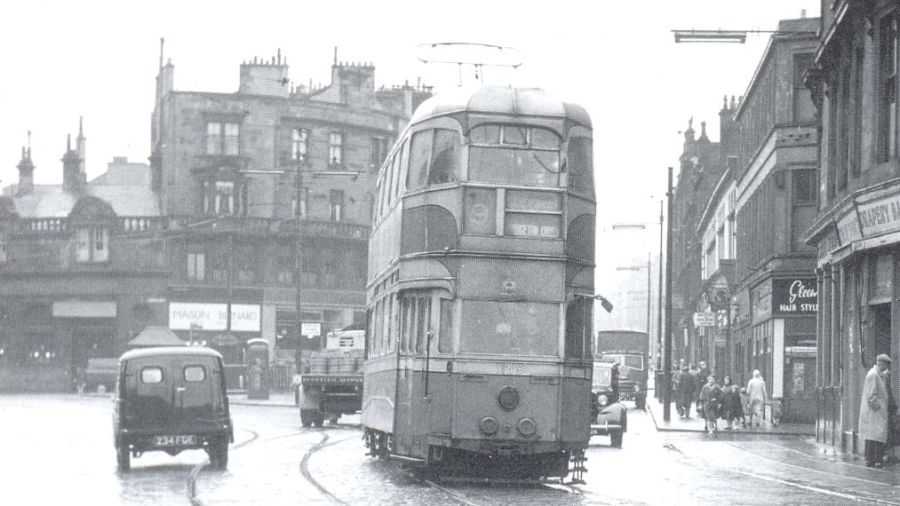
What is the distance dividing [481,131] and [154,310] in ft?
191

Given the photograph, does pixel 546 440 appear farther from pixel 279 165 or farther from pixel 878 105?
pixel 279 165

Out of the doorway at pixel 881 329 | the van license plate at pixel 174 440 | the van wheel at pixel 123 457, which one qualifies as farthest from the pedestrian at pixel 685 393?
the van wheel at pixel 123 457

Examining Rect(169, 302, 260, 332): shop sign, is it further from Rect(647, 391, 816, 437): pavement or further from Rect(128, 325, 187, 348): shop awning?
Rect(647, 391, 816, 437): pavement

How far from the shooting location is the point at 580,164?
65.1 ft

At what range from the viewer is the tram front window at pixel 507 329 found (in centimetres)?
1902

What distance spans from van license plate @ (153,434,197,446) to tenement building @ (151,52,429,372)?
5106cm

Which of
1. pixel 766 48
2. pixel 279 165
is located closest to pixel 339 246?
pixel 279 165

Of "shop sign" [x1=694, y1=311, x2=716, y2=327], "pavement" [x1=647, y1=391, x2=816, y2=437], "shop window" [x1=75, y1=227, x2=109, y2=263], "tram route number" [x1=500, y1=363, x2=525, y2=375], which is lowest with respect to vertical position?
"pavement" [x1=647, y1=391, x2=816, y2=437]

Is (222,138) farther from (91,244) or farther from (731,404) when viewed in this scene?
(731,404)

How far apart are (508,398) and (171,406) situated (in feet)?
21.1

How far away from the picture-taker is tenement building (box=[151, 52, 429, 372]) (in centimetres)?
7506

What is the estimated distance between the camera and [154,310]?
7550 centimetres

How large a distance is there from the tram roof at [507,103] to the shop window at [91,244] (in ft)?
199

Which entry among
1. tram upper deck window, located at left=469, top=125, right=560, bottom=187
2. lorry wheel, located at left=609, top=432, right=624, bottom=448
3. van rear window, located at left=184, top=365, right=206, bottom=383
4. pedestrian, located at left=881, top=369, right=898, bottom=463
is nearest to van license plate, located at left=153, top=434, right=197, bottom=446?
van rear window, located at left=184, top=365, right=206, bottom=383
